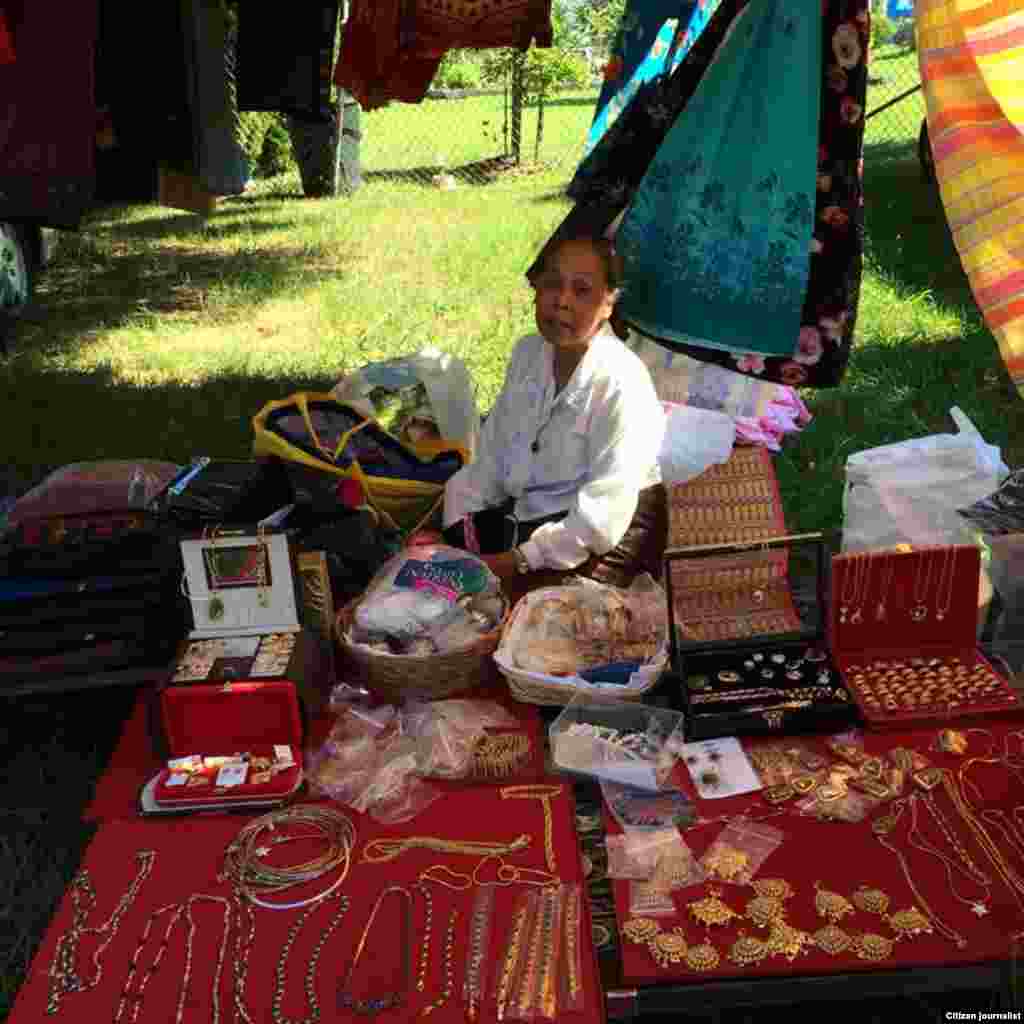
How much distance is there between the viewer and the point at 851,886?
2.00 metres

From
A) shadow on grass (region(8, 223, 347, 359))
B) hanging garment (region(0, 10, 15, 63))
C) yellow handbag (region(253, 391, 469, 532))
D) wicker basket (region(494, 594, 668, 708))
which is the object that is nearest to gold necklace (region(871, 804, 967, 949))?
wicker basket (region(494, 594, 668, 708))

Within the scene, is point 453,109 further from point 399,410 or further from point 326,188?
point 399,410

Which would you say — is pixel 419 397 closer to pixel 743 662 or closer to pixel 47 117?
pixel 47 117

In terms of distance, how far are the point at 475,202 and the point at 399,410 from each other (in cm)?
712

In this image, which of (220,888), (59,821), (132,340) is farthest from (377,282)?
(220,888)

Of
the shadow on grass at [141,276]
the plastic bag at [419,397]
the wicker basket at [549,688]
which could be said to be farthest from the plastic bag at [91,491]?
the shadow on grass at [141,276]

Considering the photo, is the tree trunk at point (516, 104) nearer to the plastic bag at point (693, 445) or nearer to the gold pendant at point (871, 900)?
the plastic bag at point (693, 445)

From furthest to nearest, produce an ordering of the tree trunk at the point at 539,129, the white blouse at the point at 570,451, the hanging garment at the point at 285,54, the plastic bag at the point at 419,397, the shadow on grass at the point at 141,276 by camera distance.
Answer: the tree trunk at the point at 539,129 → the shadow on grass at the point at 141,276 → the hanging garment at the point at 285,54 → the plastic bag at the point at 419,397 → the white blouse at the point at 570,451

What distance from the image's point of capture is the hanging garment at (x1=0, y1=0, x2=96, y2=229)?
9.52 ft

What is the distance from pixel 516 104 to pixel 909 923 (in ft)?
36.2

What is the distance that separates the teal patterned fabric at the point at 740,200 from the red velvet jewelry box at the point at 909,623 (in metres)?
0.61

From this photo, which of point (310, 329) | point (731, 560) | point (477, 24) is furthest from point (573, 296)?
point (310, 329)

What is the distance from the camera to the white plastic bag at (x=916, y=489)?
3475 mm

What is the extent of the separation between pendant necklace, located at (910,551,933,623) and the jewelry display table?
0.40 m
